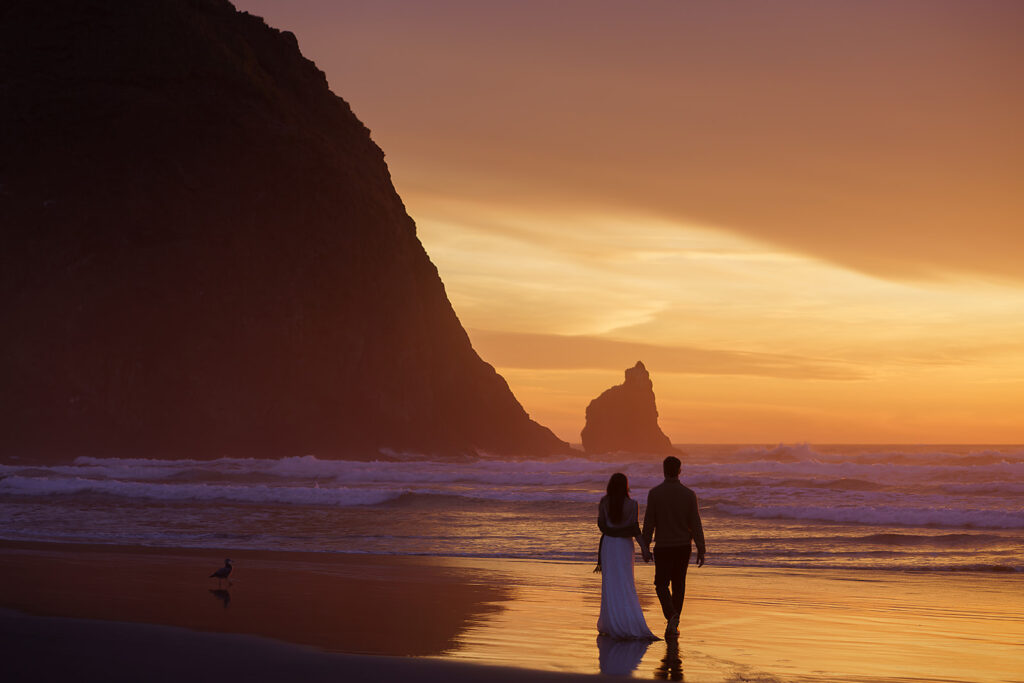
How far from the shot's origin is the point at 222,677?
24.3ft

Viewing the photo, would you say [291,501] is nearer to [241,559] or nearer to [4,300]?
[241,559]

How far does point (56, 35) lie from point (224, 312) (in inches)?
1017

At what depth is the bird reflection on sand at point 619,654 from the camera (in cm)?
795

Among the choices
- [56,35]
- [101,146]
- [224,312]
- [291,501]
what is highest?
[56,35]

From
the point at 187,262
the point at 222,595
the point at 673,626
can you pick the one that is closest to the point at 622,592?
the point at 673,626

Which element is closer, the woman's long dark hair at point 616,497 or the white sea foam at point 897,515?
the woman's long dark hair at point 616,497

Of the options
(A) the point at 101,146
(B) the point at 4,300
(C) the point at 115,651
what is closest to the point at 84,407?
(B) the point at 4,300

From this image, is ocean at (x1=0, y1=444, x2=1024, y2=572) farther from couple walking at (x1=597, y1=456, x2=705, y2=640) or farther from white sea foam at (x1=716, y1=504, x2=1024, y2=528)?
couple walking at (x1=597, y1=456, x2=705, y2=640)

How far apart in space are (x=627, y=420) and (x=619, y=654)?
279ft

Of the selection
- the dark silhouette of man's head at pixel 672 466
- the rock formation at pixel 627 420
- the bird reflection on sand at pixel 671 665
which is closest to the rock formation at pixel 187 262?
the rock formation at pixel 627 420

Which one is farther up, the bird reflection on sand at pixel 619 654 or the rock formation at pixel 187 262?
the rock formation at pixel 187 262

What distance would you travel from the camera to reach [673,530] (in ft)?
31.9

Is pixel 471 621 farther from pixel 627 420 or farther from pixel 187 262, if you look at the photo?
pixel 627 420

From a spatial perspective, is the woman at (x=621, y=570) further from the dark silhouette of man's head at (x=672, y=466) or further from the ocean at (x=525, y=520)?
the ocean at (x=525, y=520)
